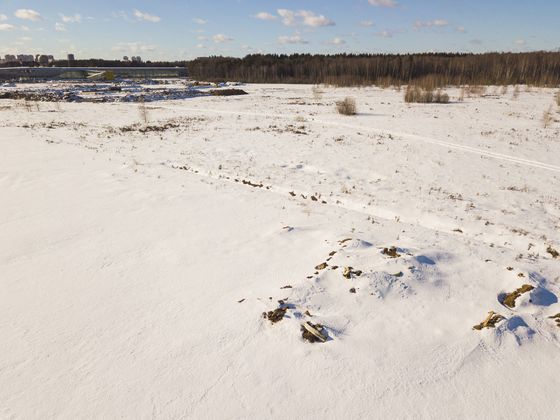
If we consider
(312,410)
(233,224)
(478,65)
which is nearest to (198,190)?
(233,224)

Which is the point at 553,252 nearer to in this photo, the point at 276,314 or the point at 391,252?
the point at 391,252

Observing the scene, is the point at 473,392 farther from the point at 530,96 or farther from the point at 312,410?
the point at 530,96

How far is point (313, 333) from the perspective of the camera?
3146 millimetres

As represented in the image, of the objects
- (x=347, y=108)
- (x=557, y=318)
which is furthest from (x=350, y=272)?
(x=347, y=108)

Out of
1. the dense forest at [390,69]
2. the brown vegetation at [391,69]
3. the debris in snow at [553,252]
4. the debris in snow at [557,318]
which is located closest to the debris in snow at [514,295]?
the debris in snow at [557,318]

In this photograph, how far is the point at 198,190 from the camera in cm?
738

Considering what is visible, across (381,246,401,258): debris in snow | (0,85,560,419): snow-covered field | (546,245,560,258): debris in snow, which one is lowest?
(546,245,560,258): debris in snow

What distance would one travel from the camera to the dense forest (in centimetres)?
3034

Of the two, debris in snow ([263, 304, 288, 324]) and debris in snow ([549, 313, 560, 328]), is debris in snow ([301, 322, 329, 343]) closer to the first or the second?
debris in snow ([263, 304, 288, 324])

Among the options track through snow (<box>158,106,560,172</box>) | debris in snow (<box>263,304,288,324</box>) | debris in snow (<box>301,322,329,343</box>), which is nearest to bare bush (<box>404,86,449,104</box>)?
track through snow (<box>158,106,560,172</box>)

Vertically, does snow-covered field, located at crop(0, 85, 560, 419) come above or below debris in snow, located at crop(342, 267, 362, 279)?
below

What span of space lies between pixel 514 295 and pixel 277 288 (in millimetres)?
2367

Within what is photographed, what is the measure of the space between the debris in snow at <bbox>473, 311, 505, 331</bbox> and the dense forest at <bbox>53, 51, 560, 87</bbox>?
2384 centimetres

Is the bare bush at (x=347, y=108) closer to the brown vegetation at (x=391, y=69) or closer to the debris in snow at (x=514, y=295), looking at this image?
the brown vegetation at (x=391, y=69)
